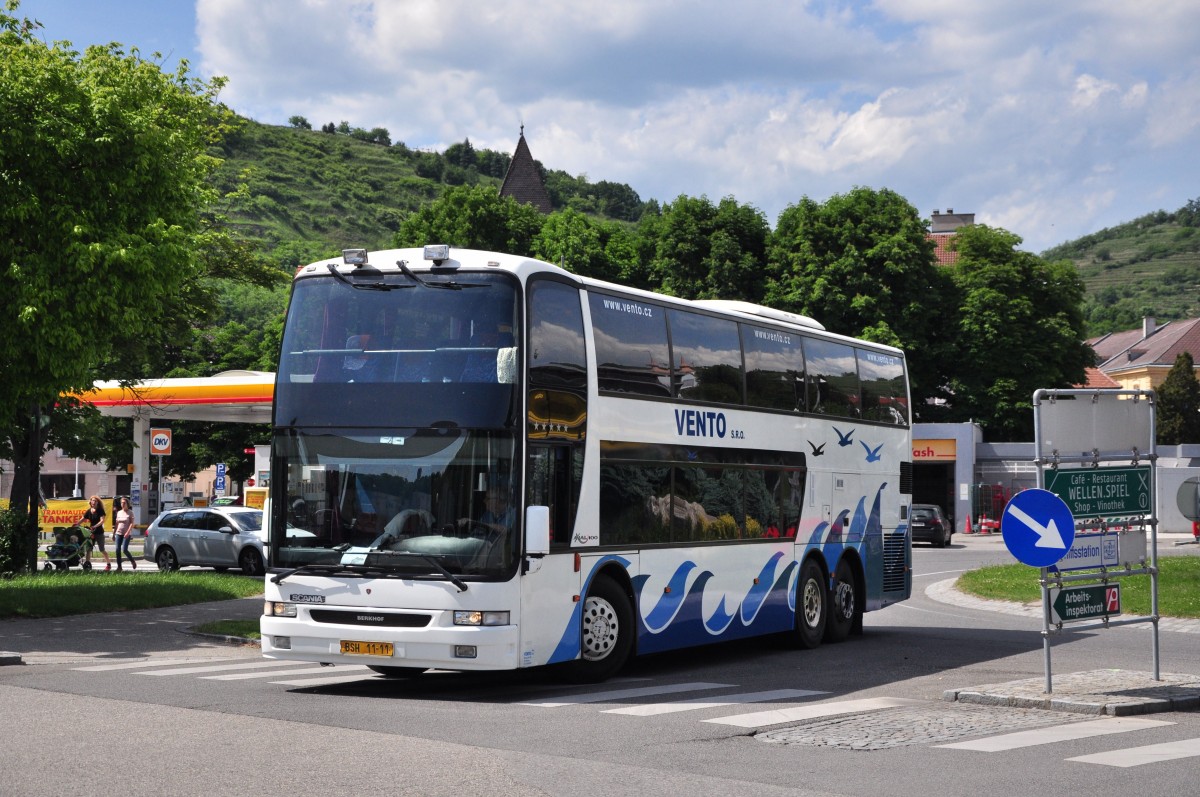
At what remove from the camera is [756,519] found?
1641cm

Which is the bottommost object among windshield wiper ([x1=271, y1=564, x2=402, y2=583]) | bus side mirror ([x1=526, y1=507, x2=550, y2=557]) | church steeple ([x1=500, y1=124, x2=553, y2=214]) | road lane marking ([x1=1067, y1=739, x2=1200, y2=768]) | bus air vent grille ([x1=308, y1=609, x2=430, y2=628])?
road lane marking ([x1=1067, y1=739, x2=1200, y2=768])

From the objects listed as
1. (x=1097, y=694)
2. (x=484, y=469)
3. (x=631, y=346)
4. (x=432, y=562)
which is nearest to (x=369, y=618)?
(x=432, y=562)

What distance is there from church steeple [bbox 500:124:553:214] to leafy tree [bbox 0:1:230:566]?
80.5 metres

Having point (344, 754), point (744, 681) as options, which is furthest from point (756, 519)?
point (344, 754)

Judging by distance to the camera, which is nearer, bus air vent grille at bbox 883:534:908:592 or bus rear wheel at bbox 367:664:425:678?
bus rear wheel at bbox 367:664:425:678

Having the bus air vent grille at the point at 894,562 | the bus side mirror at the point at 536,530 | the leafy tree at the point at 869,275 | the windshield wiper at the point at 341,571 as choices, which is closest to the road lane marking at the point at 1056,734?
the bus side mirror at the point at 536,530

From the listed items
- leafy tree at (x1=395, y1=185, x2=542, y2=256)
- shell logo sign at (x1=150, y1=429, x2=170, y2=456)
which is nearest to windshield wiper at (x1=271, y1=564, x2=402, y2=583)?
shell logo sign at (x1=150, y1=429, x2=170, y2=456)

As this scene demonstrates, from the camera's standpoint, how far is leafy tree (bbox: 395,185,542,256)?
64.4 meters

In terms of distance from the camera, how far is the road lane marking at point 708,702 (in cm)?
1158

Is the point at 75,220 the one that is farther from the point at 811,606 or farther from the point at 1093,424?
the point at 1093,424

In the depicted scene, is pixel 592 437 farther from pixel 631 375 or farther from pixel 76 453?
pixel 76 453

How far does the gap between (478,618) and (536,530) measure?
0.88 metres

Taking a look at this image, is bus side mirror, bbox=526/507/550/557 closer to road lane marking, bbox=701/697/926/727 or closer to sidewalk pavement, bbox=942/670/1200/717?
road lane marking, bbox=701/697/926/727

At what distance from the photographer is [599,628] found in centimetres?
1367
